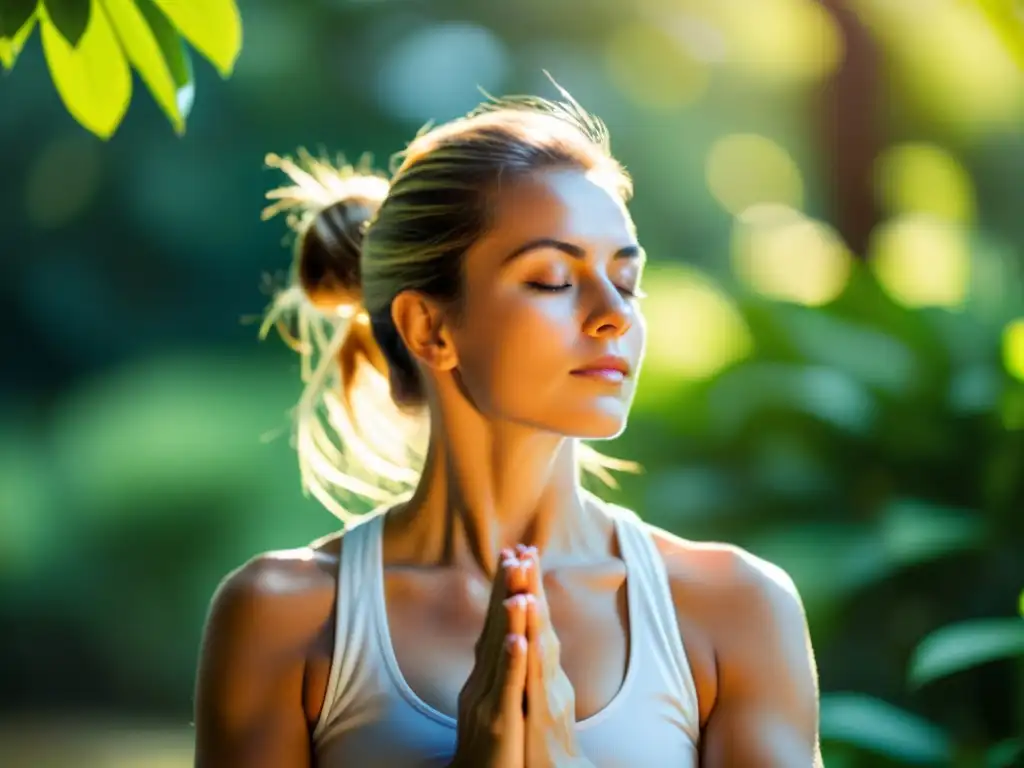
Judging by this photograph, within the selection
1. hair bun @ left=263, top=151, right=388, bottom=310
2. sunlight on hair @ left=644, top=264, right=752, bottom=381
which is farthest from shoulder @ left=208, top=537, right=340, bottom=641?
sunlight on hair @ left=644, top=264, right=752, bottom=381

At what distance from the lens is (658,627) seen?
0.96 m

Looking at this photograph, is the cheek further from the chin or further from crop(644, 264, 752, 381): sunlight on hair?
crop(644, 264, 752, 381): sunlight on hair

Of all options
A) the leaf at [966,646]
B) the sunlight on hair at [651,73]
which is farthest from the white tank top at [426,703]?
the sunlight on hair at [651,73]

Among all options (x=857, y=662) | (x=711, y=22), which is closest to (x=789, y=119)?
(x=711, y=22)

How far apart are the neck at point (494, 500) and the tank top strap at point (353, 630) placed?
49 mm

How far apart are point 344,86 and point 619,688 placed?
2.95 meters

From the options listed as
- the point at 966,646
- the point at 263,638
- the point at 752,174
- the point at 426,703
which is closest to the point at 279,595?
the point at 263,638

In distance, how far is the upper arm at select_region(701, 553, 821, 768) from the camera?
3.09 ft

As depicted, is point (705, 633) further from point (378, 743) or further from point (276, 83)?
point (276, 83)

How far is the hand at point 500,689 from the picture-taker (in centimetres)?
83

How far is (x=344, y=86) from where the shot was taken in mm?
3658

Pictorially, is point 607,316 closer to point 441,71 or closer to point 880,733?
point 880,733

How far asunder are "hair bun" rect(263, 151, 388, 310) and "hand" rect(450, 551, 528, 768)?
1.12 feet

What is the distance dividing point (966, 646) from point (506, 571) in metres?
1.50
